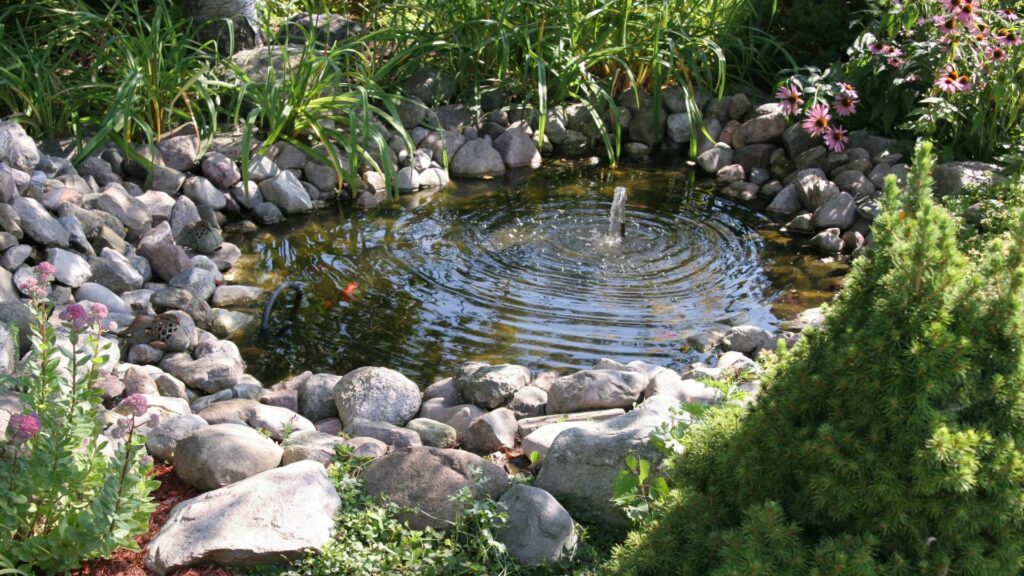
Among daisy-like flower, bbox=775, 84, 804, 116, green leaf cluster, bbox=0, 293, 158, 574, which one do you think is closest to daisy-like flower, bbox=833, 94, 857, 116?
daisy-like flower, bbox=775, 84, 804, 116

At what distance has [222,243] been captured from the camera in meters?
5.45

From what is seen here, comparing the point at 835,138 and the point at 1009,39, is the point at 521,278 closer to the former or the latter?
the point at 835,138

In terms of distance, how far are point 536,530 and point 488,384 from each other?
51.9 inches

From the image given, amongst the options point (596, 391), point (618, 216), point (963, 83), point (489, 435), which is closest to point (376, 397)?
point (489, 435)

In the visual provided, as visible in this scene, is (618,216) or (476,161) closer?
(618,216)

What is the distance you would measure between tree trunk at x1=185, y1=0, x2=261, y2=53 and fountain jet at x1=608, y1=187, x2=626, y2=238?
302 centimetres

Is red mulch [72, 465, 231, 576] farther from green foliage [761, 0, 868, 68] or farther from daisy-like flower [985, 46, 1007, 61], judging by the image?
green foliage [761, 0, 868, 68]

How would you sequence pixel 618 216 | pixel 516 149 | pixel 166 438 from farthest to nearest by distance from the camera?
pixel 516 149 → pixel 618 216 → pixel 166 438

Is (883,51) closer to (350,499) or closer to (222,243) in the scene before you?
(222,243)

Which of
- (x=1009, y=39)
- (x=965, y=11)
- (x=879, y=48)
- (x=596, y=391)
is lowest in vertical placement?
(x=596, y=391)

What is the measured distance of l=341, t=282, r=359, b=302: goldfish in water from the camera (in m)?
4.99

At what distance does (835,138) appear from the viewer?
6.52 m

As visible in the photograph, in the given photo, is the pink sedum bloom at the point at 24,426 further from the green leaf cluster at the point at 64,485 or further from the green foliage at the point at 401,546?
the green foliage at the point at 401,546

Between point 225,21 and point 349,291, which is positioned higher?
point 225,21
